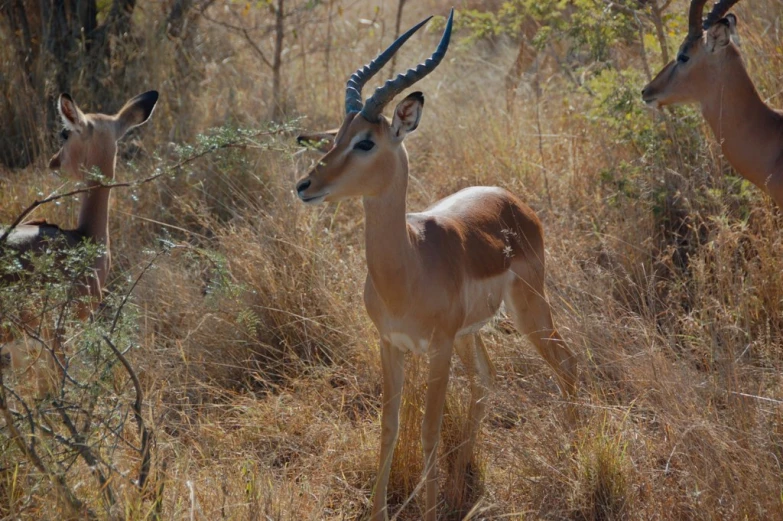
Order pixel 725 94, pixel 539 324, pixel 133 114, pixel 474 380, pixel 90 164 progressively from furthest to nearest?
pixel 725 94
pixel 133 114
pixel 90 164
pixel 539 324
pixel 474 380

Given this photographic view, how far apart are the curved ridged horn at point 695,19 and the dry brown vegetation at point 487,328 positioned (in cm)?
77

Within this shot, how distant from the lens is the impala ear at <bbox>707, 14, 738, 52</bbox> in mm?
5215

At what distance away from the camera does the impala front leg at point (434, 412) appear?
3.77 metres

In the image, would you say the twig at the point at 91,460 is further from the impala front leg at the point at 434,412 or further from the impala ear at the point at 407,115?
the impala ear at the point at 407,115

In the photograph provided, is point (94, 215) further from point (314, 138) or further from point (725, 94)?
point (725, 94)

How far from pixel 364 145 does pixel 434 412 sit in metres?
1.13

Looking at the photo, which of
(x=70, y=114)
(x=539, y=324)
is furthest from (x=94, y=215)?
(x=539, y=324)

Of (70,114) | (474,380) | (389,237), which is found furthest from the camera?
(70,114)

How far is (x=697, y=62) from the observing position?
538cm

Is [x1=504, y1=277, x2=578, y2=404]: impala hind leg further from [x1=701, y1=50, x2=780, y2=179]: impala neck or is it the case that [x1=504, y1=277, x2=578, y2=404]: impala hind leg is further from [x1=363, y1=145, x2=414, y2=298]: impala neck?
[x1=701, y1=50, x2=780, y2=179]: impala neck

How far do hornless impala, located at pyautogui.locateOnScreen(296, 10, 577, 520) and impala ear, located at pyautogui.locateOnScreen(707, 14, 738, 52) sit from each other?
190 centimetres

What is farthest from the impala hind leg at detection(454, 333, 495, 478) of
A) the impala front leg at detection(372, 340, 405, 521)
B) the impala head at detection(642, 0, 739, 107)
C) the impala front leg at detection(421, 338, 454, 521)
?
the impala head at detection(642, 0, 739, 107)

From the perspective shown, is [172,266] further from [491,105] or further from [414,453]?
[491,105]

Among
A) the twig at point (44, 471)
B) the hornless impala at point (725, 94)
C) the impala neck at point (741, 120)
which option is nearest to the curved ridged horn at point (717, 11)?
the hornless impala at point (725, 94)
